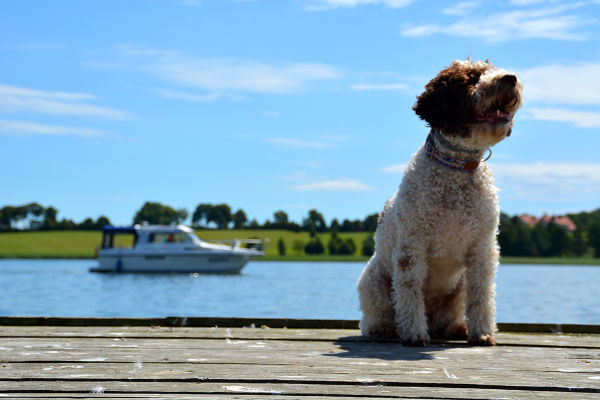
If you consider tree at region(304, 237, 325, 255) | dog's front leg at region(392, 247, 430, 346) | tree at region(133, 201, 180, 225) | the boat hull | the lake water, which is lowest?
the lake water

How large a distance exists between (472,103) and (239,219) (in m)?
103

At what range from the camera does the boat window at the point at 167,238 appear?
54.0 metres

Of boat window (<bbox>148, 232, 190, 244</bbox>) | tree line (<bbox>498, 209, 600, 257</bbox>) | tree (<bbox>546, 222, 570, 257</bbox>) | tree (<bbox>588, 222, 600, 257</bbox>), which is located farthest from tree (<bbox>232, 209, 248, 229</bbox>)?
tree (<bbox>588, 222, 600, 257</bbox>)

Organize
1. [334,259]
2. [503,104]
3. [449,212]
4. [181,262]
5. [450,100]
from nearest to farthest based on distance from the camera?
[503,104]
[450,100]
[449,212]
[181,262]
[334,259]

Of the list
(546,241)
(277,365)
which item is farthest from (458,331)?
(546,241)

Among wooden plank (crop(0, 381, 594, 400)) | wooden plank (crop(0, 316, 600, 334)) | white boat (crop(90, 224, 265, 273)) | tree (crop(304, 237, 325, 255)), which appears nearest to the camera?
wooden plank (crop(0, 381, 594, 400))

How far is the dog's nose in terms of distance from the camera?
13.3ft

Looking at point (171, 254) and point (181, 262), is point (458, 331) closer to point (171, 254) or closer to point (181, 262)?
A: point (181, 262)

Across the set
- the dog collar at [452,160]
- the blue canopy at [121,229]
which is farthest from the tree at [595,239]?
the dog collar at [452,160]

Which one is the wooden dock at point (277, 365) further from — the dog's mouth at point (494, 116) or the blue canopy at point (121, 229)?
the blue canopy at point (121, 229)

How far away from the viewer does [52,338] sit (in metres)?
4.63

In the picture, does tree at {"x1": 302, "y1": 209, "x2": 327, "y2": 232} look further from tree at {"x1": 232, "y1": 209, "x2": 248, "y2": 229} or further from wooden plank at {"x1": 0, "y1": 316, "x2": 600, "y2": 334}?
wooden plank at {"x1": 0, "y1": 316, "x2": 600, "y2": 334}

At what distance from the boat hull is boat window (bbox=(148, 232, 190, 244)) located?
1412 mm

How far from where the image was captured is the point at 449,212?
4586mm
